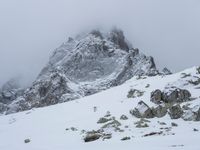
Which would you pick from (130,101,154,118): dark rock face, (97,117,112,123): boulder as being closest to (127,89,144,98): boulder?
(130,101,154,118): dark rock face

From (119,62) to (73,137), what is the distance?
160m

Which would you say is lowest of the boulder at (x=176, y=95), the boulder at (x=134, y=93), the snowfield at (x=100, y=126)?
the snowfield at (x=100, y=126)

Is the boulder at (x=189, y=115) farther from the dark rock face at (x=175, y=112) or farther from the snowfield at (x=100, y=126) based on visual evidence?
the dark rock face at (x=175, y=112)

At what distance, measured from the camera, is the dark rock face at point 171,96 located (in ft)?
158

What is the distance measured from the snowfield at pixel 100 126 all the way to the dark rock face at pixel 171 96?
0.96m

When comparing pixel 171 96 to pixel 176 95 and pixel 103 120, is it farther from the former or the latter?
pixel 103 120

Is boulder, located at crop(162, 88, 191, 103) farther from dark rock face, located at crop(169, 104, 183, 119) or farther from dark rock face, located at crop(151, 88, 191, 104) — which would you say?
dark rock face, located at crop(169, 104, 183, 119)

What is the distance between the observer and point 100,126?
4428 centimetres

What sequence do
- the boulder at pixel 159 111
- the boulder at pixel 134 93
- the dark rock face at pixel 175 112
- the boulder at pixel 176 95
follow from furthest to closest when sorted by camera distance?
the boulder at pixel 134 93, the boulder at pixel 176 95, the boulder at pixel 159 111, the dark rock face at pixel 175 112

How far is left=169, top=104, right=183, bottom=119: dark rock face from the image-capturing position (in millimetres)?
41969

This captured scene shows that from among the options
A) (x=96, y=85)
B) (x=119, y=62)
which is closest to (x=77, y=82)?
(x=96, y=85)

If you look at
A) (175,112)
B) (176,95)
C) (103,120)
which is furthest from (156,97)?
(103,120)

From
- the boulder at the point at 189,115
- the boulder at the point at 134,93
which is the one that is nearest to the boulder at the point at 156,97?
the boulder at the point at 134,93

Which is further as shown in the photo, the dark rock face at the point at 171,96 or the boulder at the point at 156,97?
the boulder at the point at 156,97
